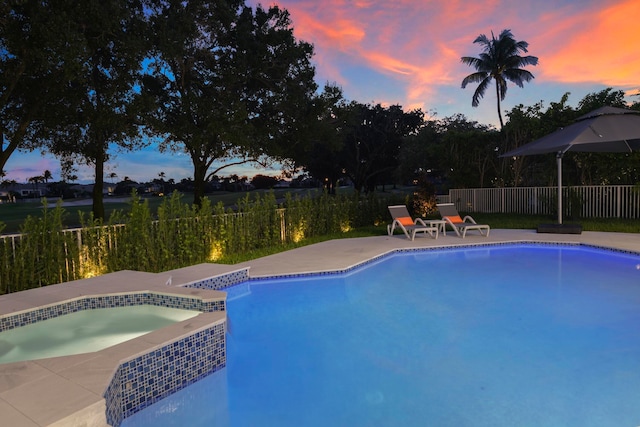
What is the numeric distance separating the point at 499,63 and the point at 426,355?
28761 mm

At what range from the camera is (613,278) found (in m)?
7.12

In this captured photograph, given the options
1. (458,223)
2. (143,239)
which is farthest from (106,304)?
(458,223)

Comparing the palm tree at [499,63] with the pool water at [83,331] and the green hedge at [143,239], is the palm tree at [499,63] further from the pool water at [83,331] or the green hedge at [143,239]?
the pool water at [83,331]

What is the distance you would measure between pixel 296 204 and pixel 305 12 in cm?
772

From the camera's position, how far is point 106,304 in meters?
5.02

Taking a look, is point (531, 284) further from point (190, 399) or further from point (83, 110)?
point (83, 110)

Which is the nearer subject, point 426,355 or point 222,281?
point 426,355

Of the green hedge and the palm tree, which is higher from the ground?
the palm tree

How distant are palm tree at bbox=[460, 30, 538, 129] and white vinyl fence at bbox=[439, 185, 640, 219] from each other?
11598mm

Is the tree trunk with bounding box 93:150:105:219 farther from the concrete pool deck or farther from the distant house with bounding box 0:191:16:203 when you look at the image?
the distant house with bounding box 0:191:16:203

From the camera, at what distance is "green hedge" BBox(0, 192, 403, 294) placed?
583cm

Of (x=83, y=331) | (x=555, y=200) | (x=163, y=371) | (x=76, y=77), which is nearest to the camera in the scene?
(x=163, y=371)

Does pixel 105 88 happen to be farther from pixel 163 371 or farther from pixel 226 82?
pixel 163 371

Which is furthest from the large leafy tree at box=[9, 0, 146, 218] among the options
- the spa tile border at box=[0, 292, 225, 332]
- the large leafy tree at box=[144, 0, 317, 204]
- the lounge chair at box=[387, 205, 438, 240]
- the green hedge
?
the lounge chair at box=[387, 205, 438, 240]
